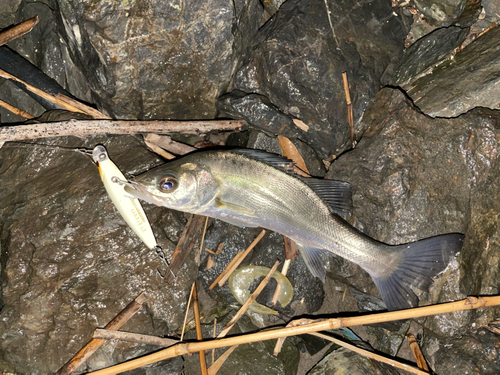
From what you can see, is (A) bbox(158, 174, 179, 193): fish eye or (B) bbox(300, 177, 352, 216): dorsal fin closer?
(A) bbox(158, 174, 179, 193): fish eye

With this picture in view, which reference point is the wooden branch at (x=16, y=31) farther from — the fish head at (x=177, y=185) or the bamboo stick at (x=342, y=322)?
the bamboo stick at (x=342, y=322)

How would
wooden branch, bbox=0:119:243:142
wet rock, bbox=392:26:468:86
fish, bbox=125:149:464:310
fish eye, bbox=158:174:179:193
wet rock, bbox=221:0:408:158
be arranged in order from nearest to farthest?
fish eye, bbox=158:174:179:193 → fish, bbox=125:149:464:310 → wooden branch, bbox=0:119:243:142 → wet rock, bbox=221:0:408:158 → wet rock, bbox=392:26:468:86

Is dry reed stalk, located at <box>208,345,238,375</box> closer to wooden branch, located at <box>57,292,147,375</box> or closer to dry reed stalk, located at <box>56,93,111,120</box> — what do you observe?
wooden branch, located at <box>57,292,147,375</box>

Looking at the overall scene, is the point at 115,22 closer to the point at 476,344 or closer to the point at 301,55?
the point at 301,55

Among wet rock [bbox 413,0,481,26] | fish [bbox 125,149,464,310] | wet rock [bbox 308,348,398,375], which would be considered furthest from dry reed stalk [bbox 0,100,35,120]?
wet rock [bbox 413,0,481,26]

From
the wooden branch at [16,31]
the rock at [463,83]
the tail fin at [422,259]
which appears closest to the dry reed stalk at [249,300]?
the tail fin at [422,259]

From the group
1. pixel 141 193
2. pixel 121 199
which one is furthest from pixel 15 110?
pixel 141 193
